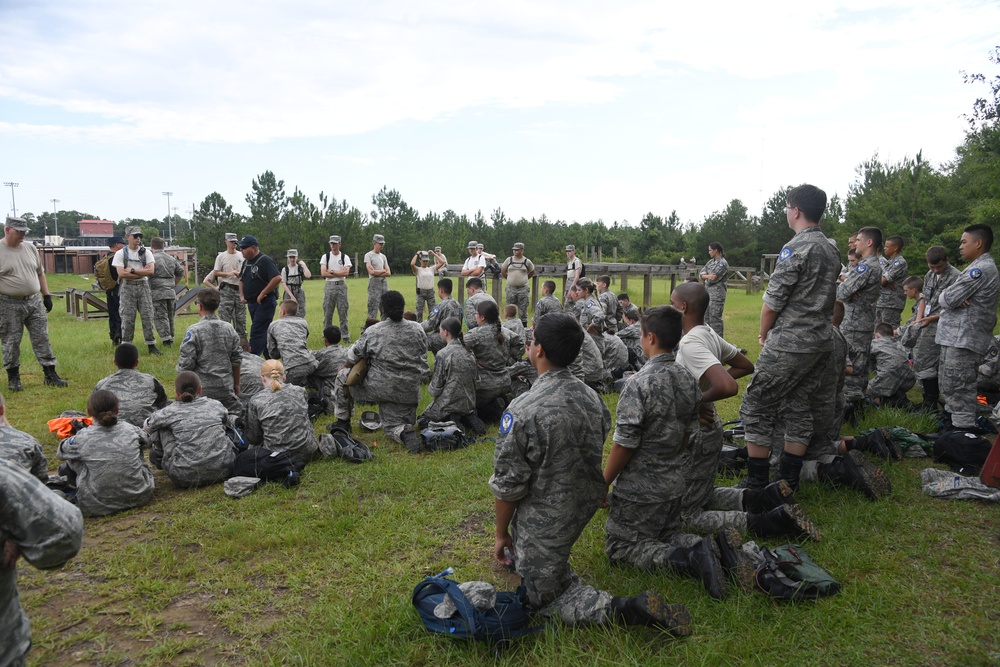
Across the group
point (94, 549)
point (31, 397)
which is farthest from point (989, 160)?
point (31, 397)

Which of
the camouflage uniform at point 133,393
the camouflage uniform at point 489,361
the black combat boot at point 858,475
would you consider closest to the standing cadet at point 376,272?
the camouflage uniform at point 489,361

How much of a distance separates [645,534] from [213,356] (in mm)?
5153

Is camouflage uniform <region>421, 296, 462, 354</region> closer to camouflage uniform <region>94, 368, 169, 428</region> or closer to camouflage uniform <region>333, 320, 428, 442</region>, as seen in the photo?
camouflage uniform <region>333, 320, 428, 442</region>

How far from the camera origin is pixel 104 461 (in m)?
4.71

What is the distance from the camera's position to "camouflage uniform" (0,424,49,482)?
3.63 metres

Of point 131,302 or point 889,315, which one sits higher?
point 131,302

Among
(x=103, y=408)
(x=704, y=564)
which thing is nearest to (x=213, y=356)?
(x=103, y=408)

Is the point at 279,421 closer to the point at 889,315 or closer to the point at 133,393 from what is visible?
the point at 133,393

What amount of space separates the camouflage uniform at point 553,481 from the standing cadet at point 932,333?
5962 millimetres

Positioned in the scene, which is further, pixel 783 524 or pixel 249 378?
pixel 249 378

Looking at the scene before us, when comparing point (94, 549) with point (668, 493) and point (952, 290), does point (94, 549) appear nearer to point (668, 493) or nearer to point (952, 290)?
point (668, 493)

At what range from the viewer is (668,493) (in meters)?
3.64

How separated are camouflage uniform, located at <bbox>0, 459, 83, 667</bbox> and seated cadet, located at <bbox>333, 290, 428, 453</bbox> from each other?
4286 mm

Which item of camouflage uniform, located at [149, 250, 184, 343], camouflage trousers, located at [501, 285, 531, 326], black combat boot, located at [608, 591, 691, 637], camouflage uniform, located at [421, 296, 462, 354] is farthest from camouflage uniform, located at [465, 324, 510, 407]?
camouflage uniform, located at [149, 250, 184, 343]
